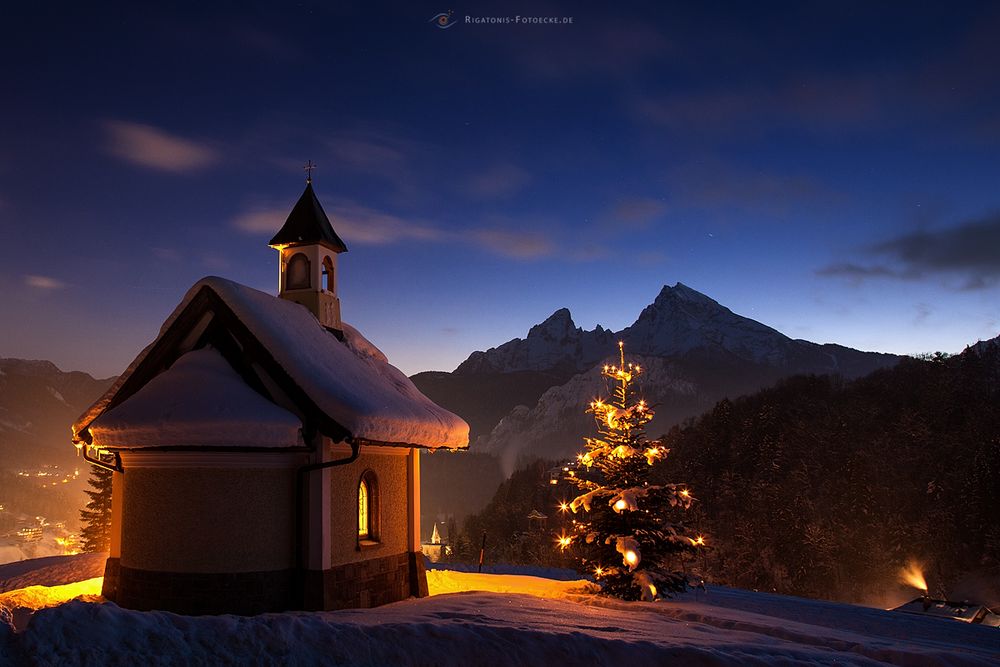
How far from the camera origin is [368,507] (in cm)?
1411

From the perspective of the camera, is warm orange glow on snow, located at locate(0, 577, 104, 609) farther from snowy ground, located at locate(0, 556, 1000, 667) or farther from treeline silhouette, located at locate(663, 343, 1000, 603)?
treeline silhouette, located at locate(663, 343, 1000, 603)

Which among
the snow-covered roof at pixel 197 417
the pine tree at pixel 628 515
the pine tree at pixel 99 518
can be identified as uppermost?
the snow-covered roof at pixel 197 417

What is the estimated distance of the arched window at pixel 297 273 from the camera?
54.8 ft

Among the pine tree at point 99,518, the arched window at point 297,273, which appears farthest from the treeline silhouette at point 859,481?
the pine tree at point 99,518

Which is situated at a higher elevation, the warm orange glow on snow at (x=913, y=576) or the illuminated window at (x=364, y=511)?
the illuminated window at (x=364, y=511)

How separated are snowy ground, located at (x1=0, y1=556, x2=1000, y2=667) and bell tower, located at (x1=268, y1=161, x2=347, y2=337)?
759 centimetres

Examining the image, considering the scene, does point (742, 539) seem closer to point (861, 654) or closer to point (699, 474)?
point (699, 474)

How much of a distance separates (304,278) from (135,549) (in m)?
7.04

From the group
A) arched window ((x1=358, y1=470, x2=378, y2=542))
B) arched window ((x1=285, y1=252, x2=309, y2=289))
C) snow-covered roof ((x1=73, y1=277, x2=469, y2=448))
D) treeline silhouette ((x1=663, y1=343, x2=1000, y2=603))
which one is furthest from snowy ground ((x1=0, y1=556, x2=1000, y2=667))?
treeline silhouette ((x1=663, y1=343, x2=1000, y2=603))

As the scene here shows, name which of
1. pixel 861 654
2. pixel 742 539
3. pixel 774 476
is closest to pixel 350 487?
pixel 861 654

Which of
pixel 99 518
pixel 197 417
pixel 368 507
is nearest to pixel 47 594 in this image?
pixel 197 417

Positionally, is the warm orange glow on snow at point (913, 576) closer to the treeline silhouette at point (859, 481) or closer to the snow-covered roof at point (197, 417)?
the treeline silhouette at point (859, 481)

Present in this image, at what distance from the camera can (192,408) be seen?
11.4m

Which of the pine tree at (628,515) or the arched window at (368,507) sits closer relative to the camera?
the arched window at (368,507)
